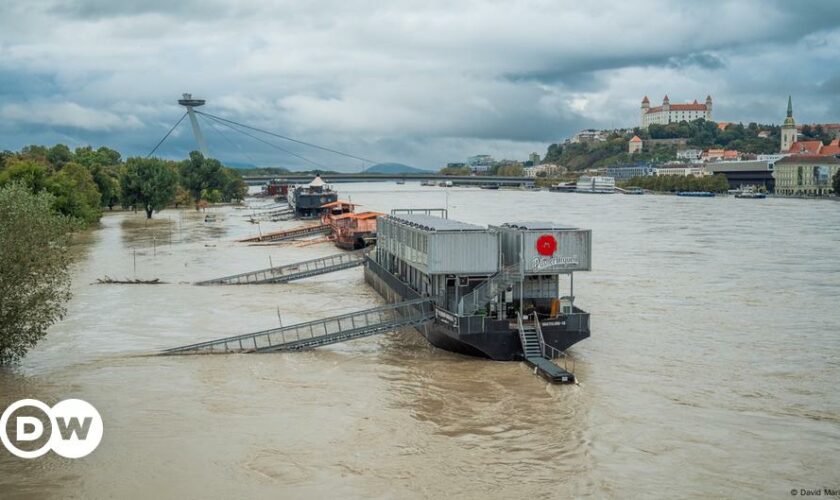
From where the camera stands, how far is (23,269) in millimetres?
26141

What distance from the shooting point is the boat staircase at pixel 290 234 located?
256 feet

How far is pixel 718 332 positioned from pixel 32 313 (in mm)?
24821

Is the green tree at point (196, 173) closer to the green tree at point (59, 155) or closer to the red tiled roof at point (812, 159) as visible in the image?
the green tree at point (59, 155)

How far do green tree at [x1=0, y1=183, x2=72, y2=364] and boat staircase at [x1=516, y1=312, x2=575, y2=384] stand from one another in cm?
1458

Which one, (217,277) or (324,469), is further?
(217,277)

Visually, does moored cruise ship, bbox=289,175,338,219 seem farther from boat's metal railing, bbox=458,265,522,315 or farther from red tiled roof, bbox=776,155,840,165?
red tiled roof, bbox=776,155,840,165

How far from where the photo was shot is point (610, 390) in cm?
2538

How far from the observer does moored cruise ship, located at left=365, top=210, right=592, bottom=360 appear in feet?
91.4

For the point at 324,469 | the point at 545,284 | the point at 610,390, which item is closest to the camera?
the point at 324,469

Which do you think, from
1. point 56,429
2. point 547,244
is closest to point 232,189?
point 547,244

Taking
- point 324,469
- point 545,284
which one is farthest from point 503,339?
point 324,469

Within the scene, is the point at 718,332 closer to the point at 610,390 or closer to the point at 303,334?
the point at 610,390

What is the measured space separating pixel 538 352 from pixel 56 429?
564 inches

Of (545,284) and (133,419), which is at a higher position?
(545,284)
